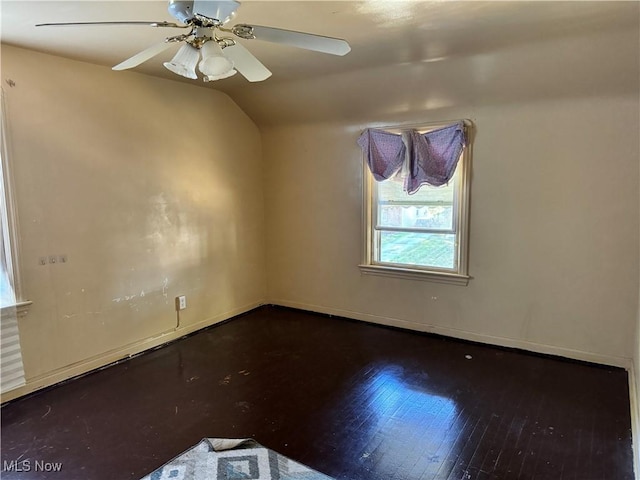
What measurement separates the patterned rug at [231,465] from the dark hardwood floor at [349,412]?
0.24 ft

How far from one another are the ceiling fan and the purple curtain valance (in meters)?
2.05

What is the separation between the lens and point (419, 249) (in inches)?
159

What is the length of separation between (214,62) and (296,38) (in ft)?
1.26

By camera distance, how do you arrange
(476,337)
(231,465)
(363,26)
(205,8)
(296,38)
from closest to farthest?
(205,8) → (296,38) → (231,465) → (363,26) → (476,337)

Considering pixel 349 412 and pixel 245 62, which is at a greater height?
pixel 245 62

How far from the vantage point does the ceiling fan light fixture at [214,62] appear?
71.2 inches

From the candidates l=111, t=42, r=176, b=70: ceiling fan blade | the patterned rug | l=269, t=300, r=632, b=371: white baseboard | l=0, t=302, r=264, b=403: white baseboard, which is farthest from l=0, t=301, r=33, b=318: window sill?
l=269, t=300, r=632, b=371: white baseboard

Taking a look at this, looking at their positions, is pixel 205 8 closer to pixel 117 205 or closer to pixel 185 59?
pixel 185 59

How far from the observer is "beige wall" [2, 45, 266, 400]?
113 inches

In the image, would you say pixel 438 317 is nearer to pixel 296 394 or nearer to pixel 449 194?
pixel 449 194

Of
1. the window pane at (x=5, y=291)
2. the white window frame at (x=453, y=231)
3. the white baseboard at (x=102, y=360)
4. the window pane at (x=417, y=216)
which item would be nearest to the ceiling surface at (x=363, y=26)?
the white window frame at (x=453, y=231)

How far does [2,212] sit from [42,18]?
1262 millimetres

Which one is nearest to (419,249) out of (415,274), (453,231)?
(415,274)

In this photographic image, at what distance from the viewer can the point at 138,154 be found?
11.5 feet
